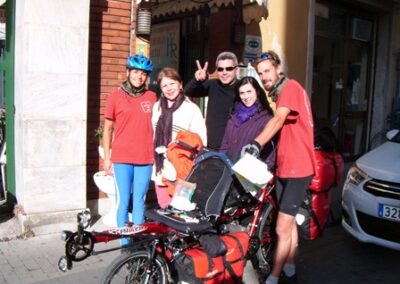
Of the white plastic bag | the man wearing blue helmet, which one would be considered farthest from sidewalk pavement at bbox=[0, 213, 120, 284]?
the white plastic bag

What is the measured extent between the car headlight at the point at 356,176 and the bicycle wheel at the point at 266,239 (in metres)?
1.29

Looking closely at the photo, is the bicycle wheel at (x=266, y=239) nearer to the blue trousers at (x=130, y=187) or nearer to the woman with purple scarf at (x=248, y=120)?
the woman with purple scarf at (x=248, y=120)

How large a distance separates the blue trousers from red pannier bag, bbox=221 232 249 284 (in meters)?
1.09

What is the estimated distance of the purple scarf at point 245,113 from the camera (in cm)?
425

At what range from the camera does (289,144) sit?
400cm

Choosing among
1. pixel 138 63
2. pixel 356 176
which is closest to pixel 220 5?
pixel 138 63

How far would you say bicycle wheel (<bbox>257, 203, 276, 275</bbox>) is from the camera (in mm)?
4414

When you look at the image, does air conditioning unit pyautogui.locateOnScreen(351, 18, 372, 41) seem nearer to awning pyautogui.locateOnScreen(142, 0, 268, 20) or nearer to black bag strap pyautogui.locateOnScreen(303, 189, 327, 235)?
awning pyautogui.locateOnScreen(142, 0, 268, 20)

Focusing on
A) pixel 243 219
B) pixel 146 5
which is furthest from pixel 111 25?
pixel 243 219

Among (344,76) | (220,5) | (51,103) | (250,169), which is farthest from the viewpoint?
(344,76)

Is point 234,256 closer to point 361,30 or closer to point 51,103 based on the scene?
point 51,103

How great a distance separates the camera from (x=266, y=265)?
4527 millimetres

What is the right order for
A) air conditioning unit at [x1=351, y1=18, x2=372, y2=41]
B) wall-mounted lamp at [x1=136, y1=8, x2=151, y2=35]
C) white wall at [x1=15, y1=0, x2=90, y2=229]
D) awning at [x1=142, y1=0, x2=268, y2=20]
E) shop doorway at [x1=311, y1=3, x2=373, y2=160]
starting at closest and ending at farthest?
white wall at [x1=15, y1=0, x2=90, y2=229]
wall-mounted lamp at [x1=136, y1=8, x2=151, y2=35]
awning at [x1=142, y1=0, x2=268, y2=20]
shop doorway at [x1=311, y1=3, x2=373, y2=160]
air conditioning unit at [x1=351, y1=18, x2=372, y2=41]

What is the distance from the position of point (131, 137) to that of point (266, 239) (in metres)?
1.52
